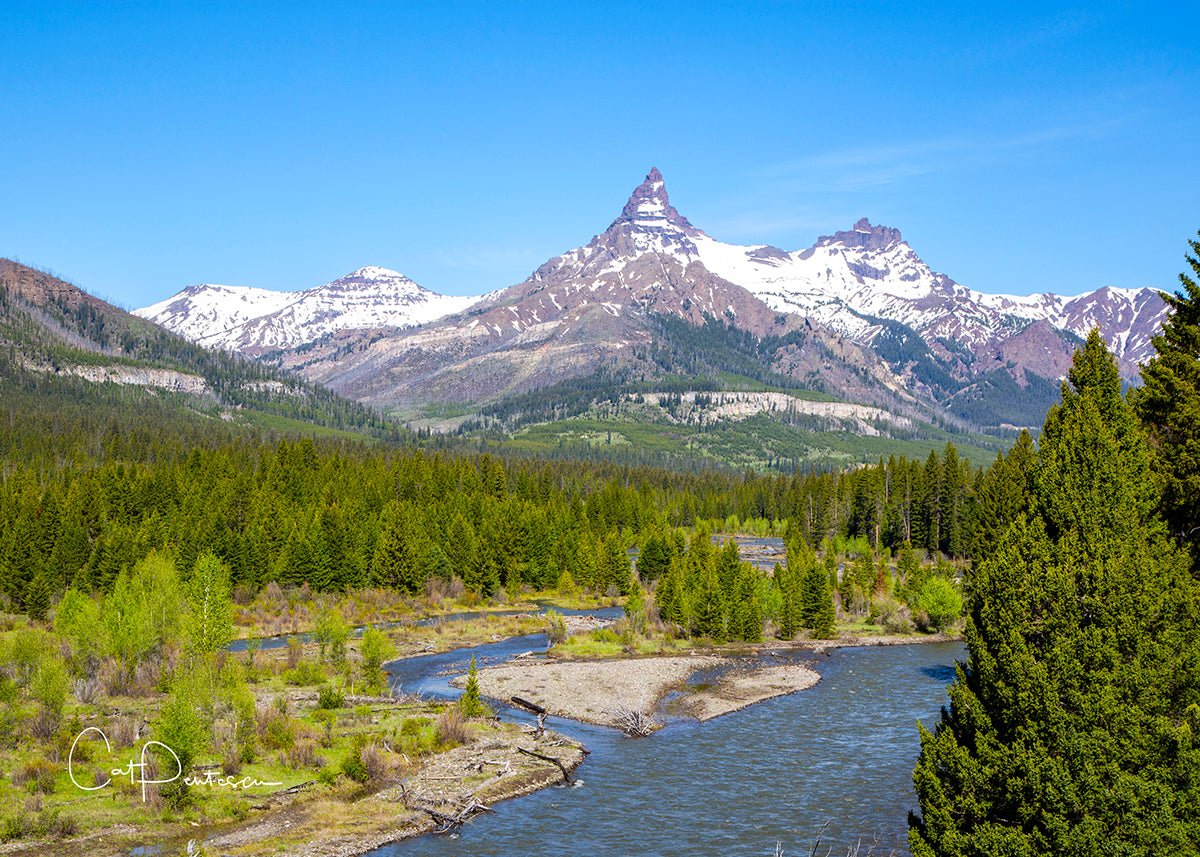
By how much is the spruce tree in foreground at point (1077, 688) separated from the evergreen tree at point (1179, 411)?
3.79 metres

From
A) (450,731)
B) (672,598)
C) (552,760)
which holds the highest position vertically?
(672,598)

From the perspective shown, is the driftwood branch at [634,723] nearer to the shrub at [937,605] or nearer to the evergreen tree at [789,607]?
the evergreen tree at [789,607]

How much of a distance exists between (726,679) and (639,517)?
117 m

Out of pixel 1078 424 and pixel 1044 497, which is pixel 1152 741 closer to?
pixel 1044 497

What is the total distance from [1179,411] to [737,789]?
25.3m

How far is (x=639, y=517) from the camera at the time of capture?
7308 inches

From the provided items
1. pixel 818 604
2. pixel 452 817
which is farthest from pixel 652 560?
pixel 452 817

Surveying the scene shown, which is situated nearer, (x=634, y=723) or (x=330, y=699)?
(x=330, y=699)

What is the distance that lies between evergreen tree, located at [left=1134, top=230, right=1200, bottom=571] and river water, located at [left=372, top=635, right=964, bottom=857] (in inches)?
654

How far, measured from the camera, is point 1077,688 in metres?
21.8

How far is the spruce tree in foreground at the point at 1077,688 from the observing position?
21.0 m

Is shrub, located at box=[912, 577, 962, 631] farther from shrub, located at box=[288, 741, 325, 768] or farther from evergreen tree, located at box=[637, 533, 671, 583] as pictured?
shrub, located at box=[288, 741, 325, 768]

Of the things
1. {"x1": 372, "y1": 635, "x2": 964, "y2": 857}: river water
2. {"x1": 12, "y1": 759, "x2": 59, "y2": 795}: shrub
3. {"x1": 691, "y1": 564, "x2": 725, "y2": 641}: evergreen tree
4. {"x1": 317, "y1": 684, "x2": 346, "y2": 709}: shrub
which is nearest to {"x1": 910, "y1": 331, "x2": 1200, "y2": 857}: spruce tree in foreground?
{"x1": 372, "y1": 635, "x2": 964, "y2": 857}: river water

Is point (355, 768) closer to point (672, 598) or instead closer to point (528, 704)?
point (528, 704)
